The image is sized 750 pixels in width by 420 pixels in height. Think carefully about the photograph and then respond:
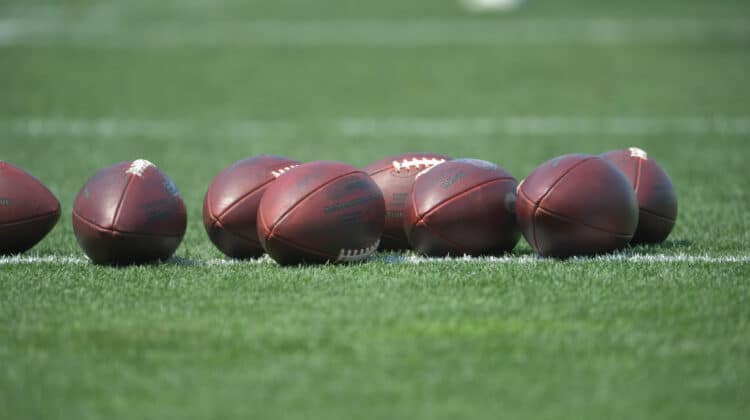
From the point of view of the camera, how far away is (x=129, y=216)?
5.95 metres

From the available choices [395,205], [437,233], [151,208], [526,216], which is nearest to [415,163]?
[395,205]

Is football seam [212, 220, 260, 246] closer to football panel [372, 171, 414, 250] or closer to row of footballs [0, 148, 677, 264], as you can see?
row of footballs [0, 148, 677, 264]

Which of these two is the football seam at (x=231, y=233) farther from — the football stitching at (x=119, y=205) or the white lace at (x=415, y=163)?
the white lace at (x=415, y=163)

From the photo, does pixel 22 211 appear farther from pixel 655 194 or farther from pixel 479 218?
pixel 655 194

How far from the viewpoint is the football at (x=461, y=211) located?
613cm

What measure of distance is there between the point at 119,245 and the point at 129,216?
17cm

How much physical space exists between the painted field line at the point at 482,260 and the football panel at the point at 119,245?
0.56ft

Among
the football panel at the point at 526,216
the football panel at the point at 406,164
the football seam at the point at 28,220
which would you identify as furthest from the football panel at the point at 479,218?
the football seam at the point at 28,220

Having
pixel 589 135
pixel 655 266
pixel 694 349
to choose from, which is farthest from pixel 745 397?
pixel 589 135

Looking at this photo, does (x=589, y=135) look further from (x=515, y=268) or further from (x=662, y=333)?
(x=662, y=333)

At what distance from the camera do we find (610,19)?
2706cm

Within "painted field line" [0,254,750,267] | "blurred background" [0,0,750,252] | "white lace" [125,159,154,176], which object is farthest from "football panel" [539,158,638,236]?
"blurred background" [0,0,750,252]

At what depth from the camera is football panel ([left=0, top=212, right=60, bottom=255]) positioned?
20.9ft

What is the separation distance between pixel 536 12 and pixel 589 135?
16.0m
